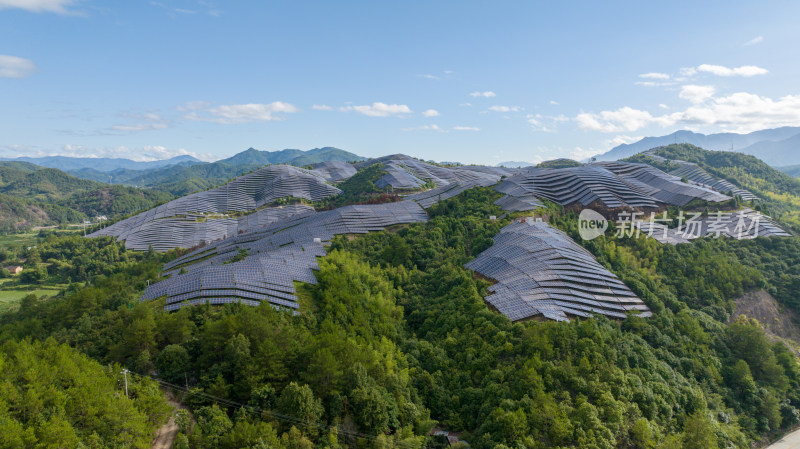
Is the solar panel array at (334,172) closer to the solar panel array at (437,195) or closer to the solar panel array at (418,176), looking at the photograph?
the solar panel array at (418,176)

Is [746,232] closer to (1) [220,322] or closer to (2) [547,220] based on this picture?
(2) [547,220]

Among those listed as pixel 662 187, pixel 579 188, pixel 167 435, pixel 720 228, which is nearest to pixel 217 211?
pixel 579 188

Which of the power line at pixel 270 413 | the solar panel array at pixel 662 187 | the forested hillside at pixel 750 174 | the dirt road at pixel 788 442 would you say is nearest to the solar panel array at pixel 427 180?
the solar panel array at pixel 662 187

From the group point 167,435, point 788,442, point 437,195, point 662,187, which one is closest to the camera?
point 167,435

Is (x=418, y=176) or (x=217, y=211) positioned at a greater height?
(x=418, y=176)

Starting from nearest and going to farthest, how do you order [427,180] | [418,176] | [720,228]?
[720,228] < [427,180] < [418,176]

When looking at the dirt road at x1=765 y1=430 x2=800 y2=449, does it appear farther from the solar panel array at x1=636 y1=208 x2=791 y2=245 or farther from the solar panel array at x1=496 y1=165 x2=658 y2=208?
the solar panel array at x1=496 y1=165 x2=658 y2=208

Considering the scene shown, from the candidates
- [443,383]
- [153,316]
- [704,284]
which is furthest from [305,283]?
[704,284]

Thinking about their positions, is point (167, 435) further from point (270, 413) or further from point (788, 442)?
point (788, 442)
